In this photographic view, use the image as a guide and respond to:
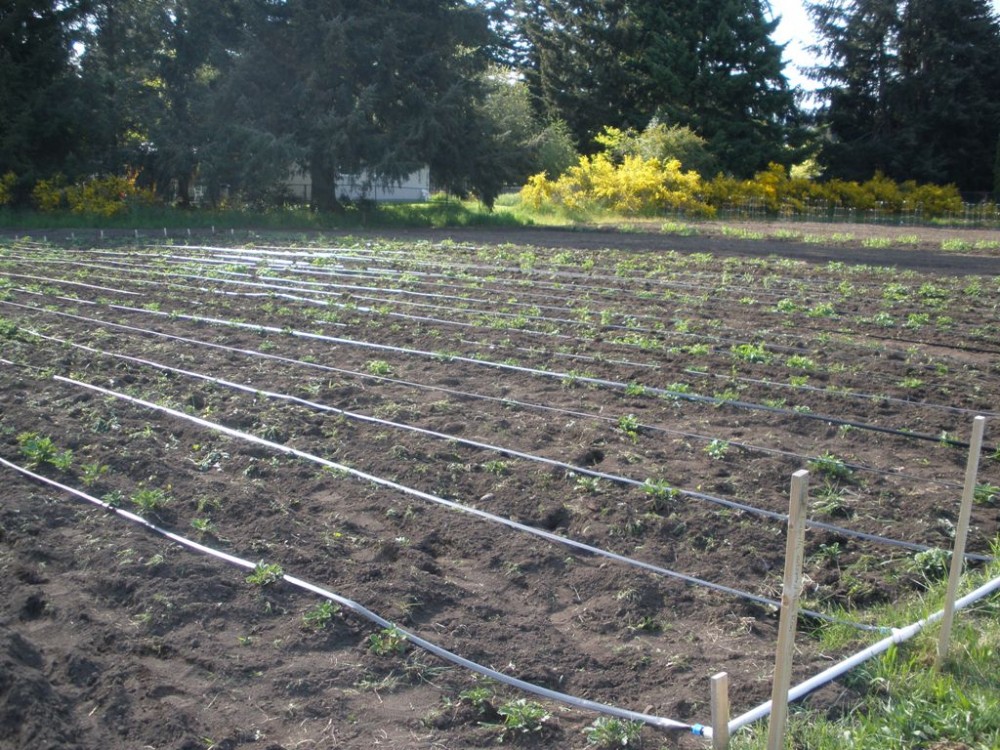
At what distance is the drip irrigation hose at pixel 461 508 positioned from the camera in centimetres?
423

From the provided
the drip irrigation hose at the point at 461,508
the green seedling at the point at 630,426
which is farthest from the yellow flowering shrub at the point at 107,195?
the green seedling at the point at 630,426

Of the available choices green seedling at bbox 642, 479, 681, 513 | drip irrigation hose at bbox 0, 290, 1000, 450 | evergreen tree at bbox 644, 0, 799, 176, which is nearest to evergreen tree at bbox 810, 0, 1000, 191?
evergreen tree at bbox 644, 0, 799, 176

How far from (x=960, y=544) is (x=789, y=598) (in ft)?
3.91

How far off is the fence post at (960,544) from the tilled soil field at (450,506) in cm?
39

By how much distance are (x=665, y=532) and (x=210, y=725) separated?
2.55m

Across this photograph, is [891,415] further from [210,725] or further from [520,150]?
[520,150]

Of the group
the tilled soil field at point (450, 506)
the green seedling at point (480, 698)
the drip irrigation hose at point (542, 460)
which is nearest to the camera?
the green seedling at point (480, 698)

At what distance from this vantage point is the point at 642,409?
7.08m

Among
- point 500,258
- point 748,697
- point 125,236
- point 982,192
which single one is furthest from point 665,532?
point 982,192

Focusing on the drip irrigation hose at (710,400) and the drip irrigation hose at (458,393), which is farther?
the drip irrigation hose at (710,400)

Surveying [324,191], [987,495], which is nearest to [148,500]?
[987,495]

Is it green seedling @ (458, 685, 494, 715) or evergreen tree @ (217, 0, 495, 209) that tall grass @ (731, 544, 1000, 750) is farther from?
evergreen tree @ (217, 0, 495, 209)

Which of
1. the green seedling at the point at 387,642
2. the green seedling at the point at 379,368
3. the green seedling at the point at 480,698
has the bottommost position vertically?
the green seedling at the point at 480,698

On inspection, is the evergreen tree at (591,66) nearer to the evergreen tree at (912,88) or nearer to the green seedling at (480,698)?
the evergreen tree at (912,88)
